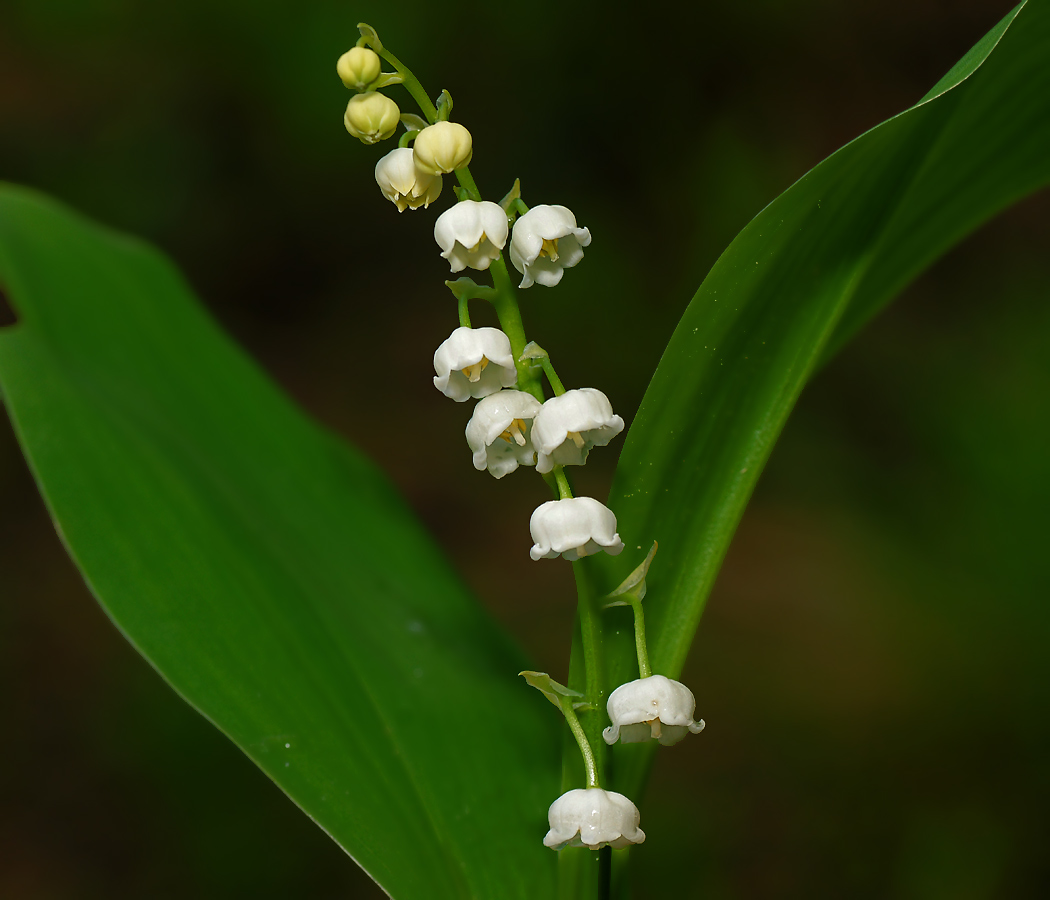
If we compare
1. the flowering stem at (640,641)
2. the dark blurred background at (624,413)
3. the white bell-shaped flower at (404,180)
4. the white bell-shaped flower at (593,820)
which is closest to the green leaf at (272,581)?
the white bell-shaped flower at (593,820)

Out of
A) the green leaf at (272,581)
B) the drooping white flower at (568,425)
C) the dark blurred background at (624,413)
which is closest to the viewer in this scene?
the drooping white flower at (568,425)

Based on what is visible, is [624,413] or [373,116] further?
[624,413]

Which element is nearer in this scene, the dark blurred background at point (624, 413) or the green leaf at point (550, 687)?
the green leaf at point (550, 687)

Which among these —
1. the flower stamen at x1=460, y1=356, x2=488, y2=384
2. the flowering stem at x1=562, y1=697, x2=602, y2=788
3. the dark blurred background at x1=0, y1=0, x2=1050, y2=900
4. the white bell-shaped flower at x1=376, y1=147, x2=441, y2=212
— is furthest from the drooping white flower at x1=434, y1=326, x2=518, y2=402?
the dark blurred background at x1=0, y1=0, x2=1050, y2=900

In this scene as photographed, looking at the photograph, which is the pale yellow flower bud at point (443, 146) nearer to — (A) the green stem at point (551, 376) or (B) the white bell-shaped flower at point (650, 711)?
(A) the green stem at point (551, 376)

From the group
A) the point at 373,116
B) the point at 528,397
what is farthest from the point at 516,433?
the point at 373,116

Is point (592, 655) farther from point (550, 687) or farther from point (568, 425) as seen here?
point (568, 425)
